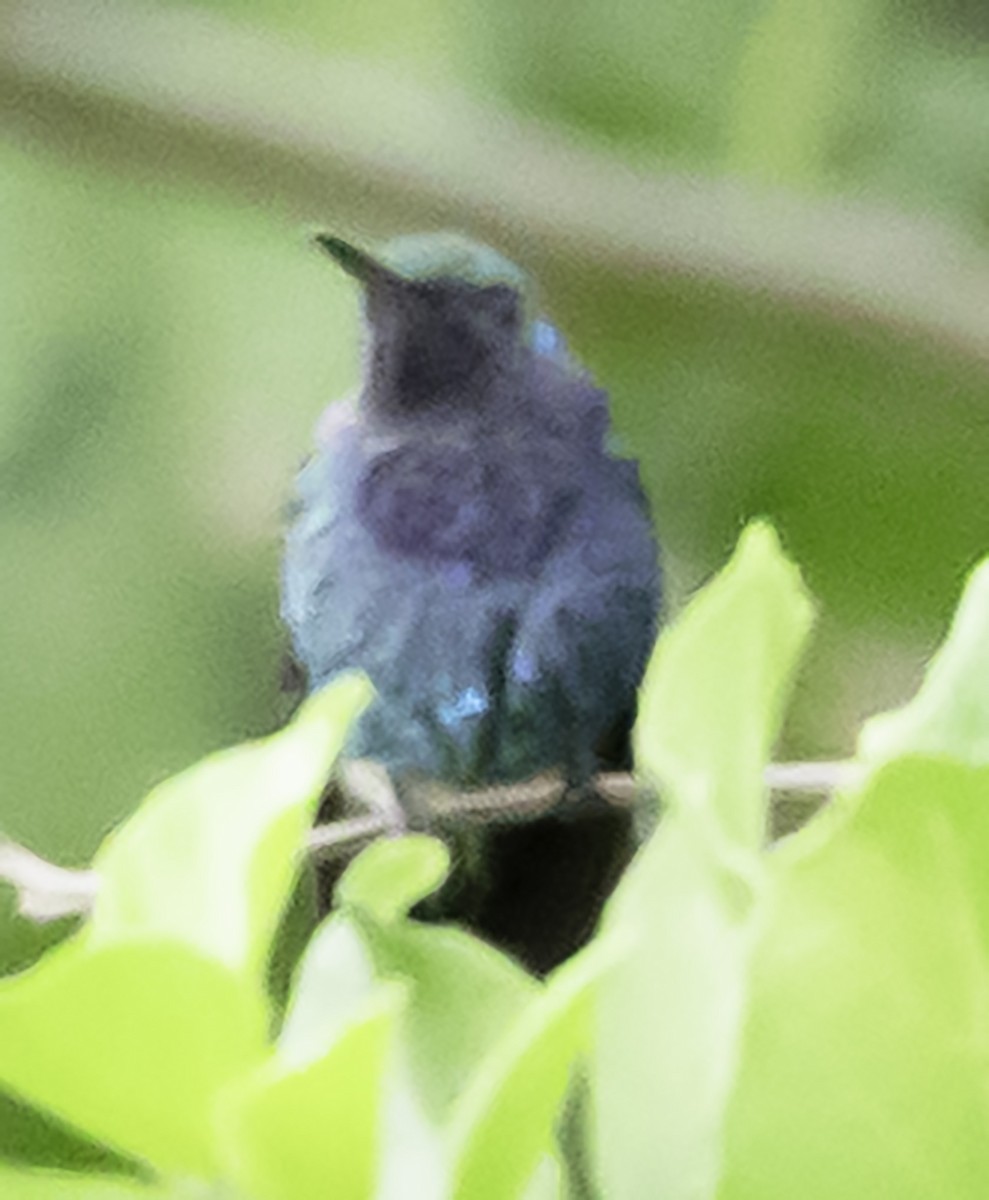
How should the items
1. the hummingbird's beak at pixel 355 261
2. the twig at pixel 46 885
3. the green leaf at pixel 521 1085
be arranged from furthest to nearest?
the hummingbird's beak at pixel 355 261 < the twig at pixel 46 885 < the green leaf at pixel 521 1085

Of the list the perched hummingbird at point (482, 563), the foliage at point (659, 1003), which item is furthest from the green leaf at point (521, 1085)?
the perched hummingbird at point (482, 563)

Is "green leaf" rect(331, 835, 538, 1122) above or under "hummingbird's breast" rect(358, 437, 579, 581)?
above

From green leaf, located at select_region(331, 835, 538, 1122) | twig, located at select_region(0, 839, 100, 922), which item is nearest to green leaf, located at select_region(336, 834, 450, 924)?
green leaf, located at select_region(331, 835, 538, 1122)

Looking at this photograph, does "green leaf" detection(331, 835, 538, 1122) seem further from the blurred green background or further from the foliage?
the blurred green background

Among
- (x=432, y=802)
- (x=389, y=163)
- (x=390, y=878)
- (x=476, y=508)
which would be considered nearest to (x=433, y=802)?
(x=432, y=802)

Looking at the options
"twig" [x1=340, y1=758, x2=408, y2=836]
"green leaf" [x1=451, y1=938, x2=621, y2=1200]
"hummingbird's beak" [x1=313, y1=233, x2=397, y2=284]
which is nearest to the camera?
"green leaf" [x1=451, y1=938, x2=621, y2=1200]

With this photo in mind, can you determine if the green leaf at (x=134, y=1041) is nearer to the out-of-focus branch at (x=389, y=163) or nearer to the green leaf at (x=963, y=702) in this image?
the green leaf at (x=963, y=702)

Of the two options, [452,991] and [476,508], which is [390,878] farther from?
[476,508]

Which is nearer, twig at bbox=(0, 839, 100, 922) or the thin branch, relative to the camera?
twig at bbox=(0, 839, 100, 922)
